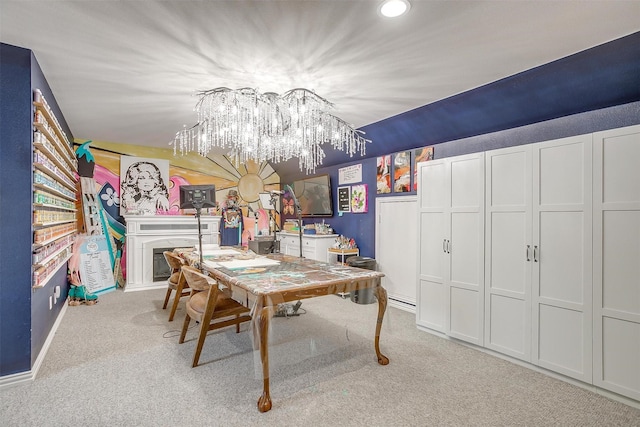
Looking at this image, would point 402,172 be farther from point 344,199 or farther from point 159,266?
point 159,266

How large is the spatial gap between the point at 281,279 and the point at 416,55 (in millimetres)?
1958

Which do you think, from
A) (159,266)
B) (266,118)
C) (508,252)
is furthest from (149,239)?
(508,252)

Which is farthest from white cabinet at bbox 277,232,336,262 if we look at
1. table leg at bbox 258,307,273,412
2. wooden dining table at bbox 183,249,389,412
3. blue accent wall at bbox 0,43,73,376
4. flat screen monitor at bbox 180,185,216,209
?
blue accent wall at bbox 0,43,73,376

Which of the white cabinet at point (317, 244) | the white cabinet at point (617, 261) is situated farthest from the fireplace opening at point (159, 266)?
the white cabinet at point (617, 261)

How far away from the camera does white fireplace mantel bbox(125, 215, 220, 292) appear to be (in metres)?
5.09

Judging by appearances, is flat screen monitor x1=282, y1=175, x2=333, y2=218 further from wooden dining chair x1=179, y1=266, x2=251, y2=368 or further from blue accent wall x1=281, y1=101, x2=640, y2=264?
wooden dining chair x1=179, y1=266, x2=251, y2=368

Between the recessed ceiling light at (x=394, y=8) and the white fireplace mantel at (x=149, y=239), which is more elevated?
the recessed ceiling light at (x=394, y=8)

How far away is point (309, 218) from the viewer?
6.23 meters

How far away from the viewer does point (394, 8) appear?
1.84m

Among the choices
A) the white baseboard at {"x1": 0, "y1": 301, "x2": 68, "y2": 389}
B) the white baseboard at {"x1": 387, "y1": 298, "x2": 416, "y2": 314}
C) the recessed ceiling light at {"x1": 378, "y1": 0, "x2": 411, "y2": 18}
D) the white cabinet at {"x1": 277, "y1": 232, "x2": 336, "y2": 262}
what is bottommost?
the white baseboard at {"x1": 387, "y1": 298, "x2": 416, "y2": 314}

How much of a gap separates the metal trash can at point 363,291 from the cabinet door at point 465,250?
124 centimetres

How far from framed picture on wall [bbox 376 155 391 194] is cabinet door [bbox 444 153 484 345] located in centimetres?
149

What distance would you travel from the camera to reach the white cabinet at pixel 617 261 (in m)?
2.07

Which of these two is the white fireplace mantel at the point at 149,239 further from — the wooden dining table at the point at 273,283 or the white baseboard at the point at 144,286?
the wooden dining table at the point at 273,283
